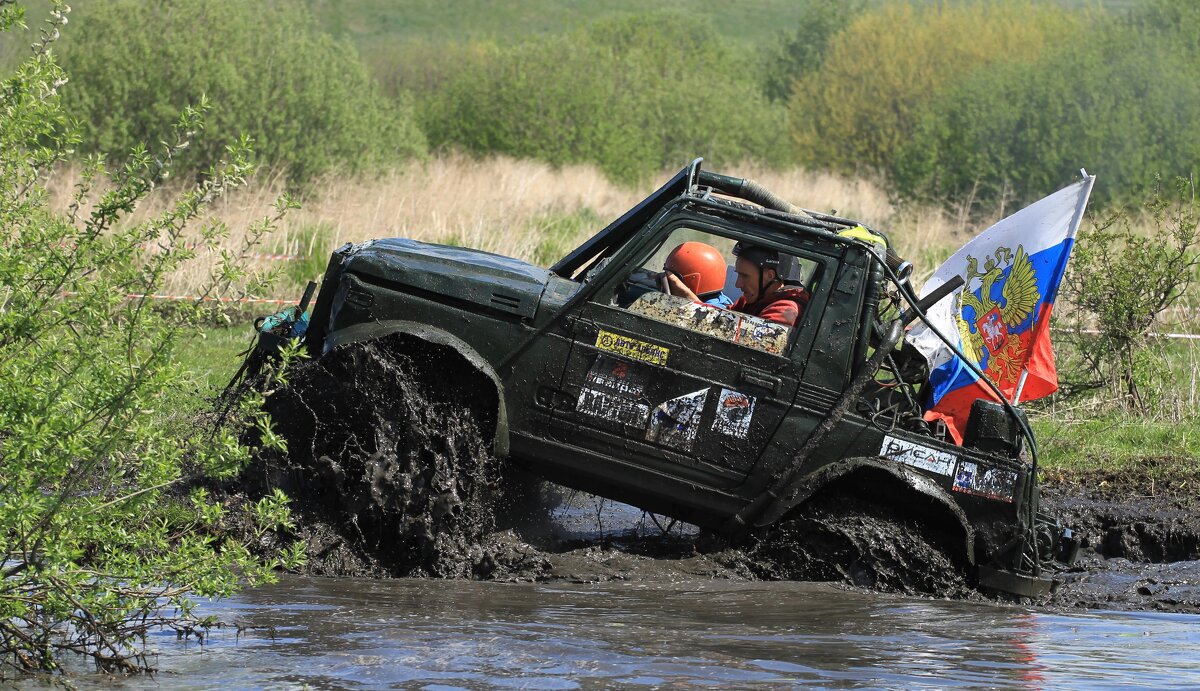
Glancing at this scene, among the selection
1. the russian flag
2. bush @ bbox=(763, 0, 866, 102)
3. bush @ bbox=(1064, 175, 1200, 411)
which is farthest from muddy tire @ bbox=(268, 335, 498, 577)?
bush @ bbox=(763, 0, 866, 102)

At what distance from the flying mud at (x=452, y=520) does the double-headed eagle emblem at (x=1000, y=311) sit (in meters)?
1.06

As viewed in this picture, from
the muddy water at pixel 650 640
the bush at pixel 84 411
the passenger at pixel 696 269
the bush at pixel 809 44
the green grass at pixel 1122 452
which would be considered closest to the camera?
the bush at pixel 84 411

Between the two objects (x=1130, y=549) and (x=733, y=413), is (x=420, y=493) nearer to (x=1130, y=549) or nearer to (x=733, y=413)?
(x=733, y=413)

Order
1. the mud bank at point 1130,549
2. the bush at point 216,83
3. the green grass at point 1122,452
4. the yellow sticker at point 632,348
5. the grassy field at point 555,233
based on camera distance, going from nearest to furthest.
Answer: the yellow sticker at point 632,348 < the mud bank at point 1130,549 < the green grass at point 1122,452 < the grassy field at point 555,233 < the bush at point 216,83

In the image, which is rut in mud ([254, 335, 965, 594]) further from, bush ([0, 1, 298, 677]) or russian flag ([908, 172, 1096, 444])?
bush ([0, 1, 298, 677])

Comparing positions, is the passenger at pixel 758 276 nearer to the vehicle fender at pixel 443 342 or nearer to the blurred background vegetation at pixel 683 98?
the vehicle fender at pixel 443 342

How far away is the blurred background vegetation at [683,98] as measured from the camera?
24.3 metres

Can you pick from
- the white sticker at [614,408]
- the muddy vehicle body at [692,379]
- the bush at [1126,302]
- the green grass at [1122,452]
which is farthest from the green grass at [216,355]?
the bush at [1126,302]

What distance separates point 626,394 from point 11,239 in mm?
2941

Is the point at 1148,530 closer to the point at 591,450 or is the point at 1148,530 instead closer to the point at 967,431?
the point at 967,431

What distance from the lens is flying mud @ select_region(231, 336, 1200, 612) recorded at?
22.4ft

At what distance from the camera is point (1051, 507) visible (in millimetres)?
9180

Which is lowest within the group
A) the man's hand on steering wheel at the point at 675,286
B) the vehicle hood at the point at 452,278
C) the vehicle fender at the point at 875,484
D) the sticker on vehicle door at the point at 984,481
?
the vehicle fender at the point at 875,484

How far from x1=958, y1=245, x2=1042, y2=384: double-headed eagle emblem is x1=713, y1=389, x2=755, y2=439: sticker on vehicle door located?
1.40 metres
